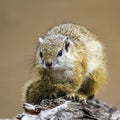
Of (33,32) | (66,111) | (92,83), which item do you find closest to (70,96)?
(66,111)

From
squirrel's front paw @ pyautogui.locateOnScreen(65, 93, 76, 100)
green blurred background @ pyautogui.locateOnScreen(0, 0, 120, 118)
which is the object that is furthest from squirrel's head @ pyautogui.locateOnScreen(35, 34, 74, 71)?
green blurred background @ pyautogui.locateOnScreen(0, 0, 120, 118)

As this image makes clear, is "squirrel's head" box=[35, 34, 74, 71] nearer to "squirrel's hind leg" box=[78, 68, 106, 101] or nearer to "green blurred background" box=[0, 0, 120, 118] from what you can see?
"squirrel's hind leg" box=[78, 68, 106, 101]

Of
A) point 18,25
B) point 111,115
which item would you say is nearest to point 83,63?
point 111,115

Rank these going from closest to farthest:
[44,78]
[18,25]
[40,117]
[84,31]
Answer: [40,117]
[44,78]
[84,31]
[18,25]

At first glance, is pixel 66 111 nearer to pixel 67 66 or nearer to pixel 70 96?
pixel 70 96

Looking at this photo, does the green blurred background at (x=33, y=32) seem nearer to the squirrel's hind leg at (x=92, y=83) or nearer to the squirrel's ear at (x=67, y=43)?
the squirrel's hind leg at (x=92, y=83)

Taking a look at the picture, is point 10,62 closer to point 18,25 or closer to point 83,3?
point 18,25

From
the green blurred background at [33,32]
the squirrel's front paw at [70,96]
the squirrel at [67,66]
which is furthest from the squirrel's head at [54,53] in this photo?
the green blurred background at [33,32]
